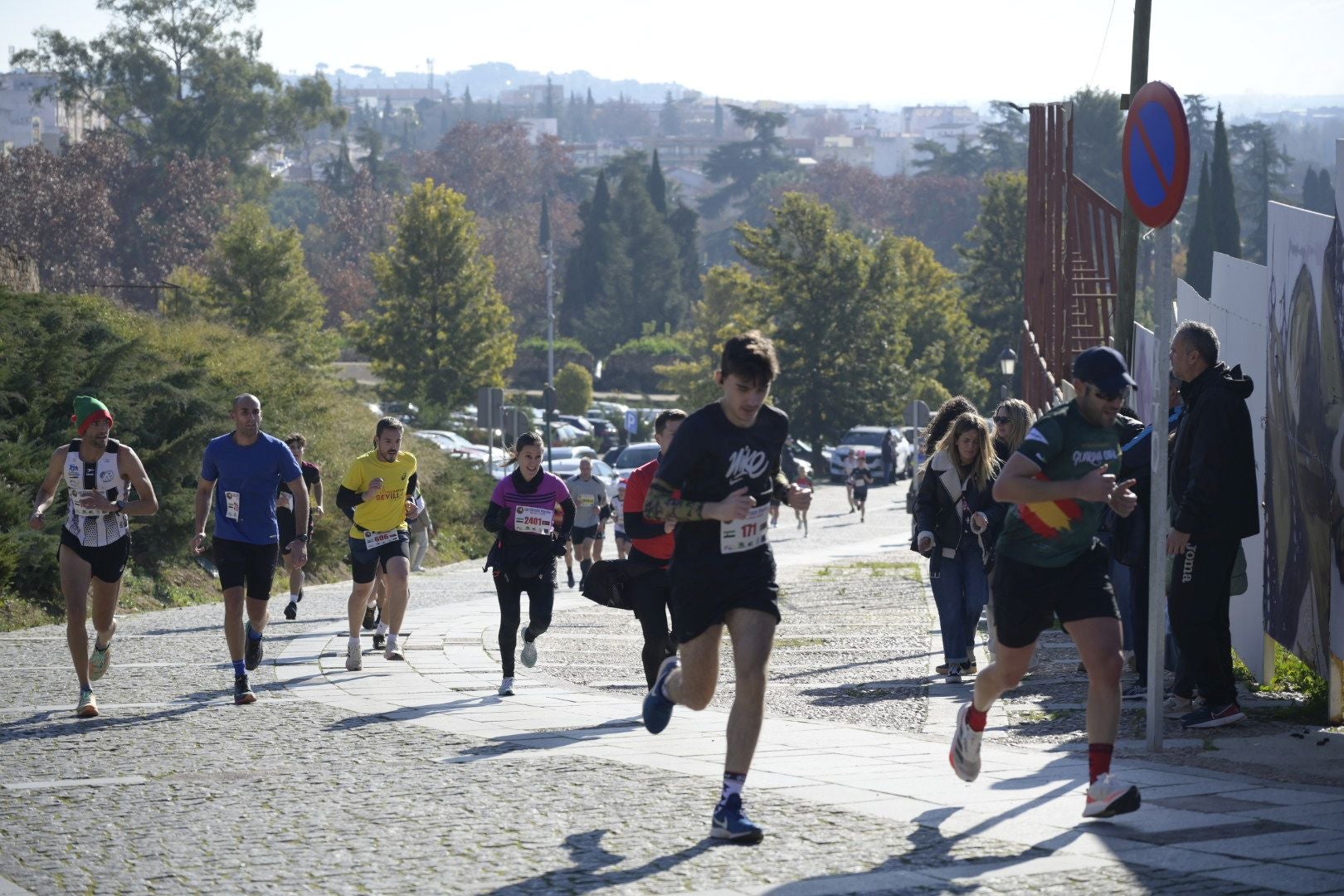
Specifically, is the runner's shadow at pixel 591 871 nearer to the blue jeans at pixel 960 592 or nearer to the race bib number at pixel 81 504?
the race bib number at pixel 81 504

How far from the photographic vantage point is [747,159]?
601 ft

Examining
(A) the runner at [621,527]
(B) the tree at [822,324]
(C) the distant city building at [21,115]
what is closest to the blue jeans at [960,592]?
(A) the runner at [621,527]

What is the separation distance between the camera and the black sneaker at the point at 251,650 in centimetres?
1139

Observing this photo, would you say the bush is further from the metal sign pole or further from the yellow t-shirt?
the metal sign pole

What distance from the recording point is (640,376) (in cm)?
9631

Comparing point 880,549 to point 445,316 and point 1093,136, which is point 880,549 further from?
point 1093,136

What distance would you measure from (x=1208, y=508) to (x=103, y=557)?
19.6 feet

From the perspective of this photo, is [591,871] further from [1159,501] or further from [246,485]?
[246,485]

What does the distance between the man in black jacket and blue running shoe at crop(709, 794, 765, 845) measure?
2953 millimetres

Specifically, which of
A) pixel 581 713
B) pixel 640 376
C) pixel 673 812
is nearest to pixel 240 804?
pixel 673 812

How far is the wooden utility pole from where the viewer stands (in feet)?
59.4

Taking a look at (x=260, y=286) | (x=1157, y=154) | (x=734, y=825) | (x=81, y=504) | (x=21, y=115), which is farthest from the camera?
(x=21, y=115)

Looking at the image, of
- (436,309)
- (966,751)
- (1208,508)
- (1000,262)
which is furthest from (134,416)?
(1000,262)

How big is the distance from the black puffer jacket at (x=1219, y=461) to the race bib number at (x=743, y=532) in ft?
8.85
